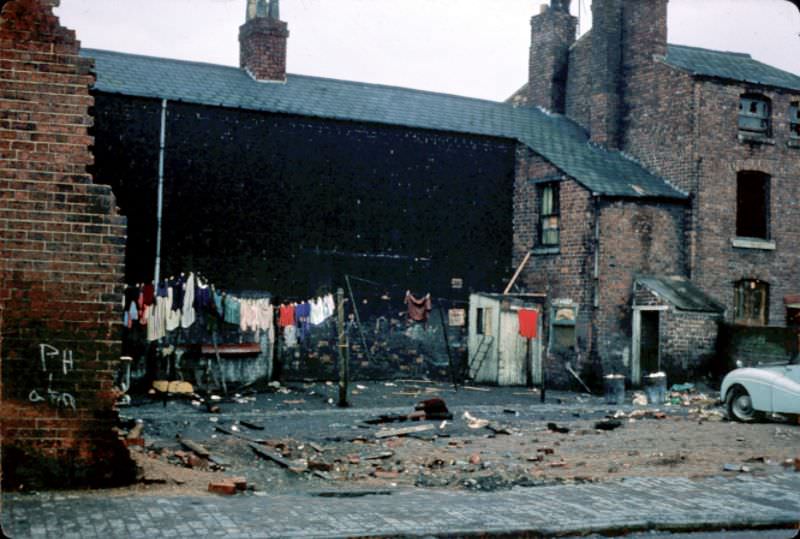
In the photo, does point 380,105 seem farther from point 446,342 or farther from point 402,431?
point 402,431

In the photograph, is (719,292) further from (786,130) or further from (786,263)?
(786,130)

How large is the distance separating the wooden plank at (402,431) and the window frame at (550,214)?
36.8 feet

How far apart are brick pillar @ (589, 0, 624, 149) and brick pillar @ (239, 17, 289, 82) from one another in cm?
989

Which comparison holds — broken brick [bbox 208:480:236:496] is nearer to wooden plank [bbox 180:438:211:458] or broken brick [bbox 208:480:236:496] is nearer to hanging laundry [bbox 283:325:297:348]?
wooden plank [bbox 180:438:211:458]

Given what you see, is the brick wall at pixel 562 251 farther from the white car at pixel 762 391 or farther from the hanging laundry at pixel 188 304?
the hanging laundry at pixel 188 304

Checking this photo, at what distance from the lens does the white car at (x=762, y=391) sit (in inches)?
643

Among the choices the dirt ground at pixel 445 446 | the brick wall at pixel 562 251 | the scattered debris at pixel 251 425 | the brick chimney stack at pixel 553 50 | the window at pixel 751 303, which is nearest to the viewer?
the dirt ground at pixel 445 446

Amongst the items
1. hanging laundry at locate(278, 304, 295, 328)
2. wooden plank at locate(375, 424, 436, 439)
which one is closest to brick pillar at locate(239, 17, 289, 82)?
hanging laundry at locate(278, 304, 295, 328)

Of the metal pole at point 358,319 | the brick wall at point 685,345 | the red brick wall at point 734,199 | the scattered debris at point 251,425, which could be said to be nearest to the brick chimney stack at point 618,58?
the red brick wall at point 734,199

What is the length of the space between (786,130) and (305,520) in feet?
79.0

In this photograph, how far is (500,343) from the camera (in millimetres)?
26062

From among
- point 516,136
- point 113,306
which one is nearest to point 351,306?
point 516,136

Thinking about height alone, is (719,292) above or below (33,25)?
below

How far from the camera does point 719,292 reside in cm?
2628
